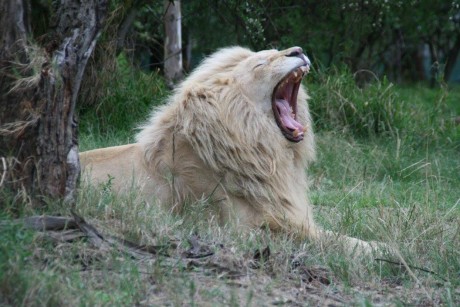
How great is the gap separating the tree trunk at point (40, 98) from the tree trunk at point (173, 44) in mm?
6015

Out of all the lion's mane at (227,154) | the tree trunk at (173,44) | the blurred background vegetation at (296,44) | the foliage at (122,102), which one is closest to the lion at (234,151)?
the lion's mane at (227,154)

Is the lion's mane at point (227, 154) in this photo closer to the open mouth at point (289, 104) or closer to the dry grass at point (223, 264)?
the open mouth at point (289, 104)

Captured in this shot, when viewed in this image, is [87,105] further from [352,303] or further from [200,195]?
[352,303]

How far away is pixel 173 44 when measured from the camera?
416 inches

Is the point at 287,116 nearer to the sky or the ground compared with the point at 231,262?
nearer to the sky

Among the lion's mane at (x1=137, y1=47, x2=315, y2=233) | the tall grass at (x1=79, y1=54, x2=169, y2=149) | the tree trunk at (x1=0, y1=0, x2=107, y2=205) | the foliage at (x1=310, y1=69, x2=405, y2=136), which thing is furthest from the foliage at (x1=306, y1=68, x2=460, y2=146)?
the tree trunk at (x1=0, y1=0, x2=107, y2=205)

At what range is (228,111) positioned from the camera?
584 cm

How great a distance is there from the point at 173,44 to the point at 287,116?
4774 millimetres

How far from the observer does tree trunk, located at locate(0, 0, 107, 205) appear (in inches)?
166

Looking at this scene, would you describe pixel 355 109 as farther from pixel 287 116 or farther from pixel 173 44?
pixel 287 116

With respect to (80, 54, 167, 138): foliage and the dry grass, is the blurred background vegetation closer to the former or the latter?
(80, 54, 167, 138): foliage

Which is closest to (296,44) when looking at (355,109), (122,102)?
(355,109)

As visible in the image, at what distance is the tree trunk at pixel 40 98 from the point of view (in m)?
4.21

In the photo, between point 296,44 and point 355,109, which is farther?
point 296,44
